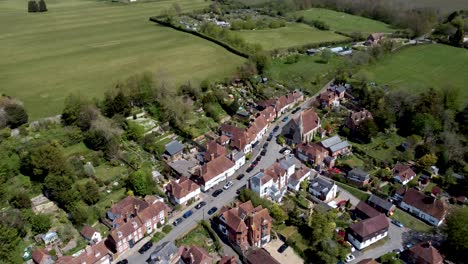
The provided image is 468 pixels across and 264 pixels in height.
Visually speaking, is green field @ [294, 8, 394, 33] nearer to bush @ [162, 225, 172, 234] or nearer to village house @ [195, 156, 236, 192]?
village house @ [195, 156, 236, 192]

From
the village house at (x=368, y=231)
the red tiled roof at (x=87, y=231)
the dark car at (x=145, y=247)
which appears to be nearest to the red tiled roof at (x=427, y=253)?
the village house at (x=368, y=231)

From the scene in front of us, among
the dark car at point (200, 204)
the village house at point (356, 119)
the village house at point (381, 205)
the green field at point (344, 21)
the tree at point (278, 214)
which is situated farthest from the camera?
the green field at point (344, 21)


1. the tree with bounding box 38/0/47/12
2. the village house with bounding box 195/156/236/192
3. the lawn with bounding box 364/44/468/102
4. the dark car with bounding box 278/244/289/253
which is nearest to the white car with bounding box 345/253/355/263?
the dark car with bounding box 278/244/289/253

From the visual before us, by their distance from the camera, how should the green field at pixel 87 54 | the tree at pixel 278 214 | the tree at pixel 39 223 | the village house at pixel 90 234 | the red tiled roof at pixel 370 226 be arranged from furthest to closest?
the green field at pixel 87 54 < the tree at pixel 278 214 < the tree at pixel 39 223 < the village house at pixel 90 234 < the red tiled roof at pixel 370 226

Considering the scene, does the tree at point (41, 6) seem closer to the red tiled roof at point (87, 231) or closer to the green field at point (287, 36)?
the green field at point (287, 36)

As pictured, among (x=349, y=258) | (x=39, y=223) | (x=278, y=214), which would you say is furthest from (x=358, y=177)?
(x=39, y=223)

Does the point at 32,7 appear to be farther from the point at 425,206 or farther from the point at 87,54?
the point at 425,206
